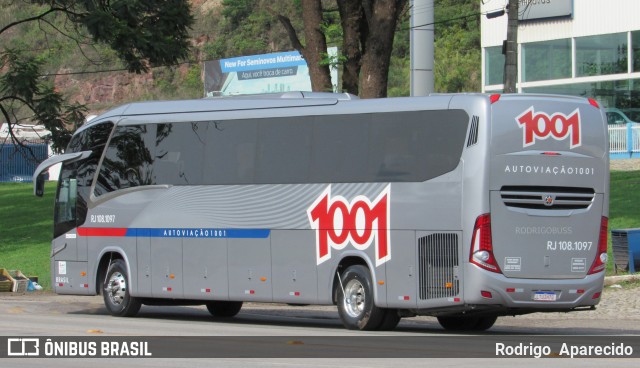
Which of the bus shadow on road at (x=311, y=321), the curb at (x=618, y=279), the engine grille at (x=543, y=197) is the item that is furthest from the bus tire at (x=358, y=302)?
the curb at (x=618, y=279)

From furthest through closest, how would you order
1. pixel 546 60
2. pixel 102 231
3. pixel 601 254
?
pixel 546 60
pixel 102 231
pixel 601 254

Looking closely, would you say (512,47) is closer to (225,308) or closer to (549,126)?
(225,308)

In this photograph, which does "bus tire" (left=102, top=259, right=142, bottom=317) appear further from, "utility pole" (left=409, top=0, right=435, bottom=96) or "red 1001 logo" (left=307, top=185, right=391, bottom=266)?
"utility pole" (left=409, top=0, right=435, bottom=96)

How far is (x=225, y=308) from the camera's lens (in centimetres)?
2294

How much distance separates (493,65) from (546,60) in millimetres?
2817

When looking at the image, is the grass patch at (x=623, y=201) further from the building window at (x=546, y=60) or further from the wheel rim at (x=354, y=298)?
the building window at (x=546, y=60)

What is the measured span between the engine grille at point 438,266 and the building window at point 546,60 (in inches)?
1610

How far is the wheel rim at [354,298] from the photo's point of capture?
18.7 m

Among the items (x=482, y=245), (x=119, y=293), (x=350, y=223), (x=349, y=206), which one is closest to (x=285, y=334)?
(x=350, y=223)

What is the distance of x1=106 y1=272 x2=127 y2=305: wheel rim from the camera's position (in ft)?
73.2

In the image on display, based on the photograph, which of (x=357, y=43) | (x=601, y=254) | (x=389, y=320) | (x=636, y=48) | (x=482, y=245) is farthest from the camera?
(x=636, y=48)

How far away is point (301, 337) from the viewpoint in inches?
656

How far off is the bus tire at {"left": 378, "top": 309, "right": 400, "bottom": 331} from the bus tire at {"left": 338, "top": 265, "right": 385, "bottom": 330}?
0.22ft

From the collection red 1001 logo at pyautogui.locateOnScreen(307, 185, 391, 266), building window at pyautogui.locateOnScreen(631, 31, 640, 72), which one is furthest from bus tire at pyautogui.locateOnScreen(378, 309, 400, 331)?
building window at pyautogui.locateOnScreen(631, 31, 640, 72)
